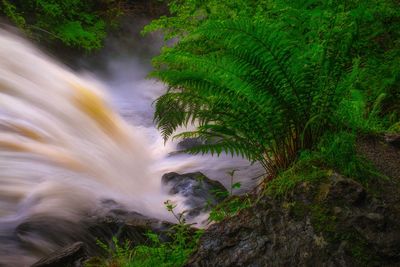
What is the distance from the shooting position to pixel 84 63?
10.0 m

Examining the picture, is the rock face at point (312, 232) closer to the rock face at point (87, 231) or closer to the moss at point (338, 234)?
the moss at point (338, 234)

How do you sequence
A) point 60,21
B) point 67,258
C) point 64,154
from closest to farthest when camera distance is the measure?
1. point 67,258
2. point 64,154
3. point 60,21

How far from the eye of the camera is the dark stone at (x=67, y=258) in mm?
3331

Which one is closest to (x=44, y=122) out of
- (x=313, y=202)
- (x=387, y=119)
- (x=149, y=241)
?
(x=149, y=241)

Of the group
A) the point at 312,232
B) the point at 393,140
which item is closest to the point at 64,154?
the point at 393,140

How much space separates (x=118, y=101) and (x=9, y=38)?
2.30m

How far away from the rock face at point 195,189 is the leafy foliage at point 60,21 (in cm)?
458

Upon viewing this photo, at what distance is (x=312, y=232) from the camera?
7.98 feet

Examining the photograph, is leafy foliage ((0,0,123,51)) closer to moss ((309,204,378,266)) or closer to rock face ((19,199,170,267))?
rock face ((19,199,170,267))

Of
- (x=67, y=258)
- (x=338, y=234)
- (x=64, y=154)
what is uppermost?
(x=64, y=154)

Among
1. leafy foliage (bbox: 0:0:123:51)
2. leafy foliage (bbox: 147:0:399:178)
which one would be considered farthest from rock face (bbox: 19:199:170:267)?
leafy foliage (bbox: 0:0:123:51)

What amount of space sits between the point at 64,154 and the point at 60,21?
15.2 feet

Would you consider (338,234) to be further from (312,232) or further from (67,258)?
(67,258)

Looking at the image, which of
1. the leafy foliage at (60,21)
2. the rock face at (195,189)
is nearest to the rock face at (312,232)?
the rock face at (195,189)
